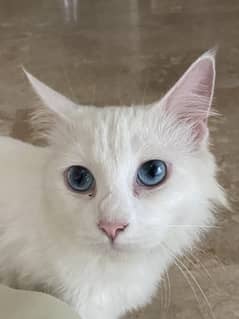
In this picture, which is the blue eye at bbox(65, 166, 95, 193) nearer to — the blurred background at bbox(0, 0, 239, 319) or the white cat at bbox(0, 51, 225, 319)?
the white cat at bbox(0, 51, 225, 319)

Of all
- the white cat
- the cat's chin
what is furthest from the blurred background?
the cat's chin

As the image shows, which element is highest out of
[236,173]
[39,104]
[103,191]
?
[39,104]

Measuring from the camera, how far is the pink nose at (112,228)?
930mm

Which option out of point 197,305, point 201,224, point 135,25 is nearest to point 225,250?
point 197,305

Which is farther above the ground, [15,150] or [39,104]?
[39,104]

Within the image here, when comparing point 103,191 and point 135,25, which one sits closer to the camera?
point 103,191

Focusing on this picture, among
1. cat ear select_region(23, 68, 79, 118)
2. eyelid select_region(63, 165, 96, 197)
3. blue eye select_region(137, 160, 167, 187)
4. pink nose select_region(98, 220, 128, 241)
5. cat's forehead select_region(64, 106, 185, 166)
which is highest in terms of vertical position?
cat ear select_region(23, 68, 79, 118)

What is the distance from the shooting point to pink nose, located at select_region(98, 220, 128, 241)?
93 centimetres

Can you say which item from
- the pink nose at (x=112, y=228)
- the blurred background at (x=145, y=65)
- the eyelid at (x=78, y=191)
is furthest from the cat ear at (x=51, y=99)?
the blurred background at (x=145, y=65)

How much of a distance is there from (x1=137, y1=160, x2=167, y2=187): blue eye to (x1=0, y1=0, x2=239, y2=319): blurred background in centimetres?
47

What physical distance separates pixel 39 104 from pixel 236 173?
0.77 meters

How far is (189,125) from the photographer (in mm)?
1071

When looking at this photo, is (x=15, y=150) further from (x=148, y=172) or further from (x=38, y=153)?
(x=148, y=172)

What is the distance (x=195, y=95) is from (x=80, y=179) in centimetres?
24
